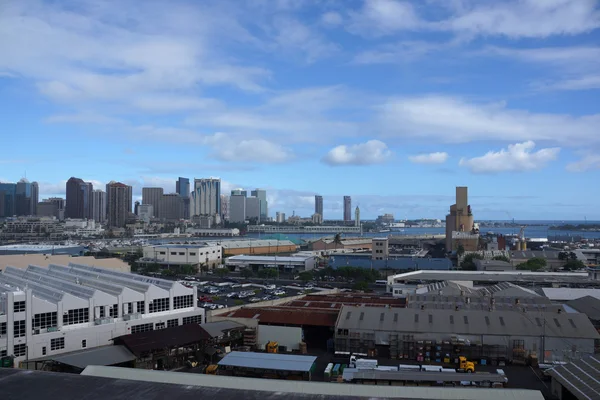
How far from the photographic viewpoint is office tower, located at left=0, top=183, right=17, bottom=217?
83.1 meters

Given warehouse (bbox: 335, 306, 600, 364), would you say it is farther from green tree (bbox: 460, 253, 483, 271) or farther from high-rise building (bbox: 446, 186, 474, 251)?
high-rise building (bbox: 446, 186, 474, 251)

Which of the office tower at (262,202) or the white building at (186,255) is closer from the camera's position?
the white building at (186,255)

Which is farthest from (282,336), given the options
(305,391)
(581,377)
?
(581,377)

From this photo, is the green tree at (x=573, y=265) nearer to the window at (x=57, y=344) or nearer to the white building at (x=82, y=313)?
the white building at (x=82, y=313)

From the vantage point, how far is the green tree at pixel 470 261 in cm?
2384

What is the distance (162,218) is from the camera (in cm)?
8938

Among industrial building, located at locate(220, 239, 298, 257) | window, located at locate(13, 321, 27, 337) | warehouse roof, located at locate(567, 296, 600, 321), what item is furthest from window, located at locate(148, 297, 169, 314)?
industrial building, located at locate(220, 239, 298, 257)

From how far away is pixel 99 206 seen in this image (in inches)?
3290

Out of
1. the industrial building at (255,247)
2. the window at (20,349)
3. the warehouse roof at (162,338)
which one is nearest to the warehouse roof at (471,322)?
the warehouse roof at (162,338)

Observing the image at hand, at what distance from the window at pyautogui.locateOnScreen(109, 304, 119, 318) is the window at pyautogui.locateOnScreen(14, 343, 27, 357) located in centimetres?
150

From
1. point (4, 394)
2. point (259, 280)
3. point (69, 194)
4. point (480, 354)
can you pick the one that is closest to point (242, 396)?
point (4, 394)

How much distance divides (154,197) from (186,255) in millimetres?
70287

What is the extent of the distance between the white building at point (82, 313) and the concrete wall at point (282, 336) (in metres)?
1.32

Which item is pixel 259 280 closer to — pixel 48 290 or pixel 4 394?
pixel 48 290
